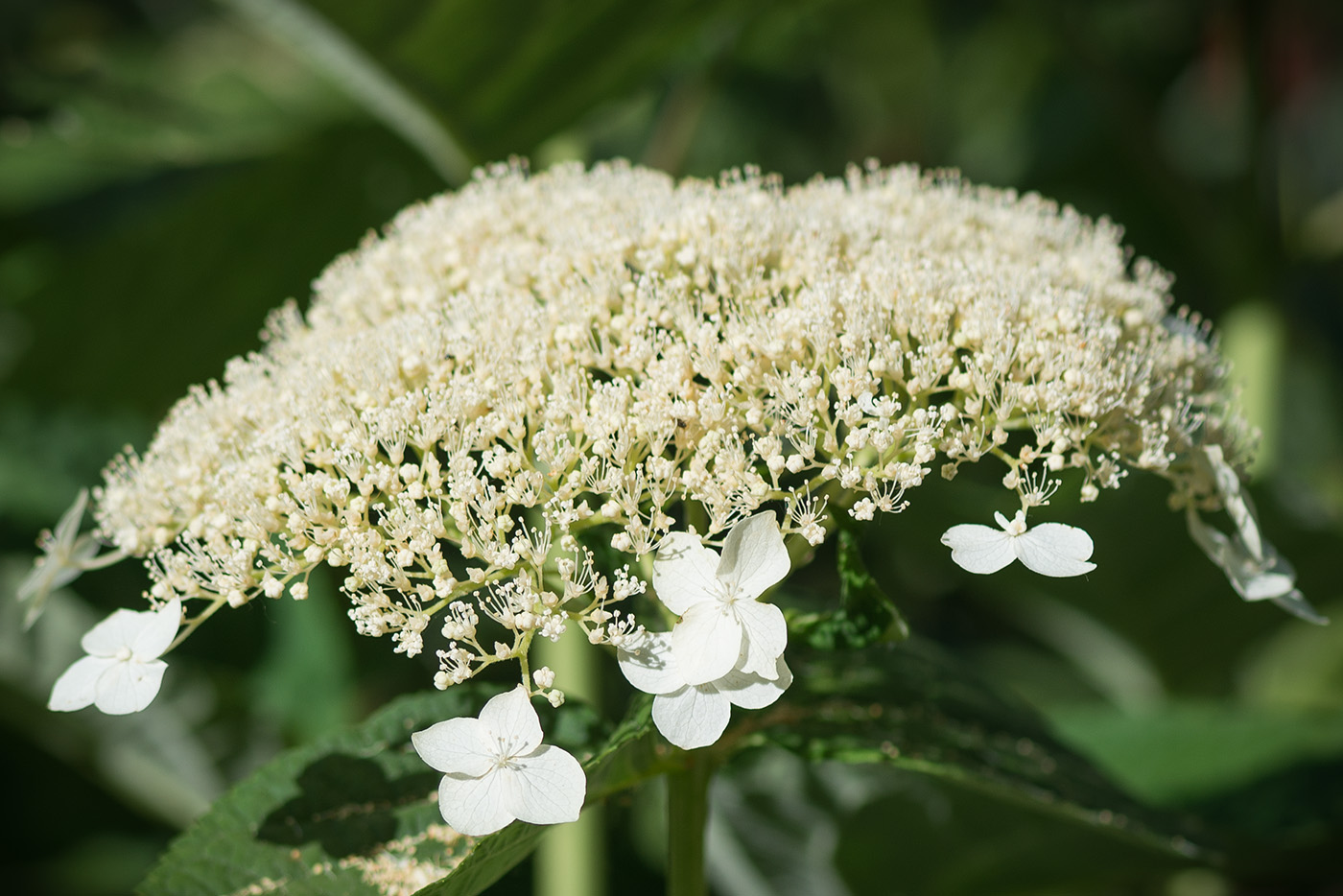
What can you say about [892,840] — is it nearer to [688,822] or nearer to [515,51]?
[688,822]

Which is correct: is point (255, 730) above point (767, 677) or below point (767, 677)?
above

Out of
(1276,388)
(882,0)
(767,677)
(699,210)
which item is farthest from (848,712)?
(882,0)

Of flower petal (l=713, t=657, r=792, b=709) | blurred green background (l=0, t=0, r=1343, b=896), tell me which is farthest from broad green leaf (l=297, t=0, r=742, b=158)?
flower petal (l=713, t=657, r=792, b=709)

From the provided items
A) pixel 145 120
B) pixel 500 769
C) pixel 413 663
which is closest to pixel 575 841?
pixel 500 769

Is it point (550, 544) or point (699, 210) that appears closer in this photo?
point (550, 544)

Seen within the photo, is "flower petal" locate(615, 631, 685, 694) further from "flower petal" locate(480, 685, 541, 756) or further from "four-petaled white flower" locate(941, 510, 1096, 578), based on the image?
"four-petaled white flower" locate(941, 510, 1096, 578)

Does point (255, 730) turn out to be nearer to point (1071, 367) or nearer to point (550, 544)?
point (550, 544)
